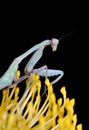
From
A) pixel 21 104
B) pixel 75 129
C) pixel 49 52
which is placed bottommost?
pixel 75 129

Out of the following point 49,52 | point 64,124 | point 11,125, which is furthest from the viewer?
point 49,52

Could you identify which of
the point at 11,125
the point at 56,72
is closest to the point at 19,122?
the point at 11,125

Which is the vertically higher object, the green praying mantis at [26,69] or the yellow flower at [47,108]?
the green praying mantis at [26,69]

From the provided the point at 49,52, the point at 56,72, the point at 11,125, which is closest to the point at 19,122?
the point at 11,125

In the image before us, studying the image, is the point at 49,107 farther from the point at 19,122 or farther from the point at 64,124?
the point at 19,122

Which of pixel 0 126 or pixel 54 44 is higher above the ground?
pixel 54 44

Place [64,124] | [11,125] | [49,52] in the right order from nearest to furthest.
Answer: [11,125]
[64,124]
[49,52]

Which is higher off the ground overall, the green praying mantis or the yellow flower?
the green praying mantis

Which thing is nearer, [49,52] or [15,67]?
[15,67]

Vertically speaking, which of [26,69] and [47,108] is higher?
[26,69]
